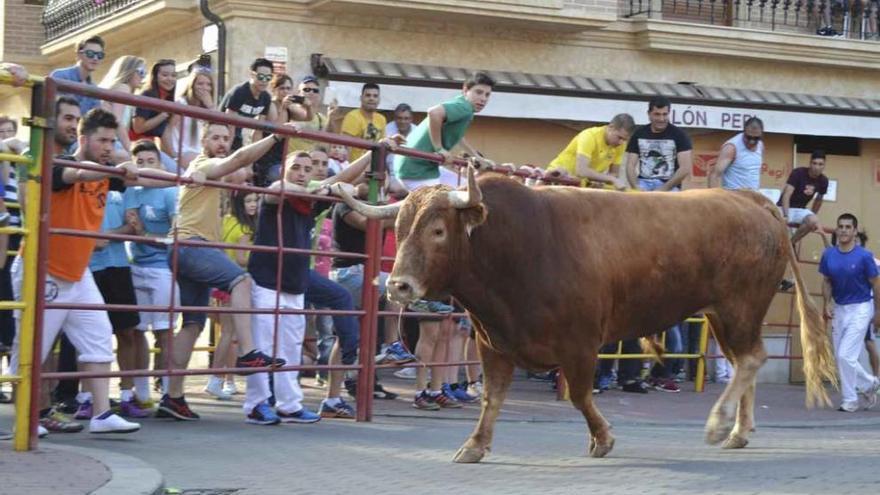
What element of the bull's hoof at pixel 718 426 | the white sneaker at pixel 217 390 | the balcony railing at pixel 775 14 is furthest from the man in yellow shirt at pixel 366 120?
the bull's hoof at pixel 718 426

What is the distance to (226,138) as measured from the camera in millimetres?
10914

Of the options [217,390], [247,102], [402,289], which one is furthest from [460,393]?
[402,289]

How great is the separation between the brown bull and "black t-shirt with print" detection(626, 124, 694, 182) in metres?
5.02

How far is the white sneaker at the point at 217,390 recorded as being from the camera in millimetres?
13125

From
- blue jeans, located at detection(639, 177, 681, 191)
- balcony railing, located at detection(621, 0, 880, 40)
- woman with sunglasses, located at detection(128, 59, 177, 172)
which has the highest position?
balcony railing, located at detection(621, 0, 880, 40)

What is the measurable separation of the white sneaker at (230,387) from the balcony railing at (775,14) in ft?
32.2

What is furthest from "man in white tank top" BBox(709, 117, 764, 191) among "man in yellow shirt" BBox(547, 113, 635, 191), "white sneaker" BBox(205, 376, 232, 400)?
"white sneaker" BBox(205, 376, 232, 400)

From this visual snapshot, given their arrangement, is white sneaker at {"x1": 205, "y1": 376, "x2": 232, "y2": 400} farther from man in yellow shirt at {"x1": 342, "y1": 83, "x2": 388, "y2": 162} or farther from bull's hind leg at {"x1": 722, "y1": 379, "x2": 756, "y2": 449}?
bull's hind leg at {"x1": 722, "y1": 379, "x2": 756, "y2": 449}

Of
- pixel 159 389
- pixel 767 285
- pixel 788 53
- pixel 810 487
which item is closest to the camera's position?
pixel 810 487

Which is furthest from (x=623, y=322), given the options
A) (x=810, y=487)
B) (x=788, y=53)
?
(x=788, y=53)

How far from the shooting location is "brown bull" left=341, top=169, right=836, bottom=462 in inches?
367

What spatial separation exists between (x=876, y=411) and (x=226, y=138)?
785 centimetres

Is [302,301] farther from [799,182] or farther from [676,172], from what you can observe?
[799,182]

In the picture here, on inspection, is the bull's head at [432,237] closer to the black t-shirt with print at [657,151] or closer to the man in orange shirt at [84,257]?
the man in orange shirt at [84,257]
